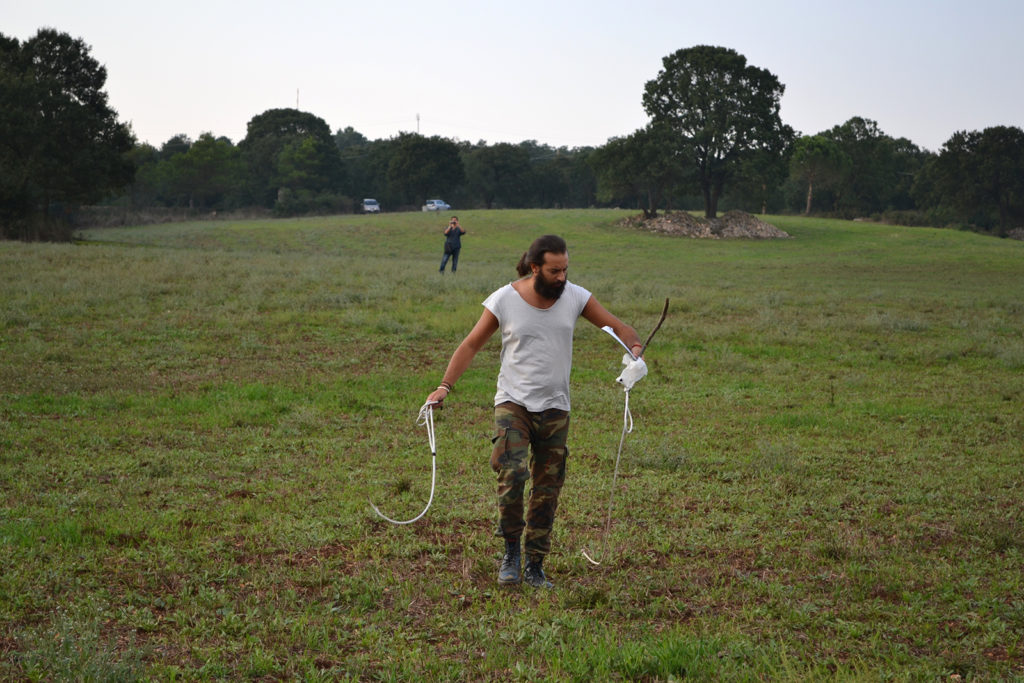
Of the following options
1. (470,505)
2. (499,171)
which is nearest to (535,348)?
(470,505)

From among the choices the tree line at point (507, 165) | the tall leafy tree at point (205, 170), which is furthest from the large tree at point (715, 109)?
the tall leafy tree at point (205, 170)

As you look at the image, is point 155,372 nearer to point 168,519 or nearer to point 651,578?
point 168,519

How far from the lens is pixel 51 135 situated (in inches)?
1804

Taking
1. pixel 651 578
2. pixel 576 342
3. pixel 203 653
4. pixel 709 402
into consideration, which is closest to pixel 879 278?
pixel 576 342

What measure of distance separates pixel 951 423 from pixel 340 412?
761 centimetres

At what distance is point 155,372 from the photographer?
12.7 m

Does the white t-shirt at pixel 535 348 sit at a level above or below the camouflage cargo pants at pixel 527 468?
above

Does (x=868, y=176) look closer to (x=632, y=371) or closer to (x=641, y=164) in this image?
(x=641, y=164)

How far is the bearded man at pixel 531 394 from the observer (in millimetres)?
5371

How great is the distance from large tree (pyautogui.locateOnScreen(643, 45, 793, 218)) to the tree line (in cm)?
11

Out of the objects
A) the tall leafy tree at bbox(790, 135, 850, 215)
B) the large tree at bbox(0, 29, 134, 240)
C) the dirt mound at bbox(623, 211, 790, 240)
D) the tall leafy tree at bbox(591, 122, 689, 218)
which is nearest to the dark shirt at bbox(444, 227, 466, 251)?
the large tree at bbox(0, 29, 134, 240)

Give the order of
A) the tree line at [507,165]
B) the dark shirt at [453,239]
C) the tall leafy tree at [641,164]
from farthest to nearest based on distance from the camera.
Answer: the tall leafy tree at [641,164]
the tree line at [507,165]
the dark shirt at [453,239]

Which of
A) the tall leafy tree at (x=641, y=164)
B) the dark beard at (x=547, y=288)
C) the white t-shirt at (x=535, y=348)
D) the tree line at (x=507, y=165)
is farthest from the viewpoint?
the tall leafy tree at (x=641, y=164)

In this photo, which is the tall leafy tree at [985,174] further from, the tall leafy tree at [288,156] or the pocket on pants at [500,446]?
the pocket on pants at [500,446]
